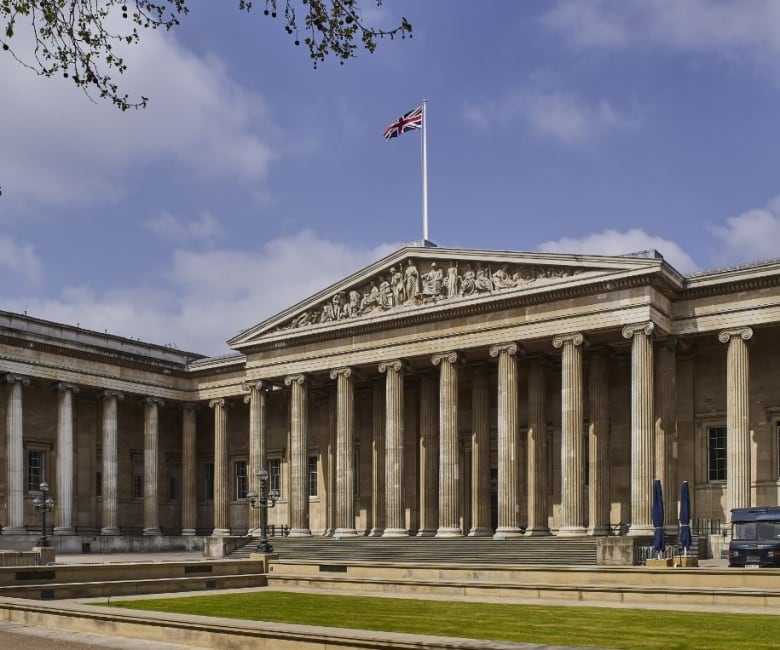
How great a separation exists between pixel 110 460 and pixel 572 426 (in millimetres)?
26691

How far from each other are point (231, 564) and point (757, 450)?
74.2ft

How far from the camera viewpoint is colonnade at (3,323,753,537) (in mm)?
41969

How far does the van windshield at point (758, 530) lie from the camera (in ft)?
114

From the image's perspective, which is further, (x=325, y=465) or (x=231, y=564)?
(x=325, y=465)

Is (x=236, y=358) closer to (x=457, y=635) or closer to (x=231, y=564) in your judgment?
(x=231, y=564)

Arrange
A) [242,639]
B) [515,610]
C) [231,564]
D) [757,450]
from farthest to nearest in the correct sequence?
1. [757,450]
2. [231,564]
3. [515,610]
4. [242,639]

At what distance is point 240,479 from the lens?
63719mm

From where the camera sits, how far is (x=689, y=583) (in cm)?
2683

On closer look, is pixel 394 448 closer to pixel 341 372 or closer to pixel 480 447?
pixel 480 447

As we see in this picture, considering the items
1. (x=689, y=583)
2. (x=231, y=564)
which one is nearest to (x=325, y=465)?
(x=231, y=564)

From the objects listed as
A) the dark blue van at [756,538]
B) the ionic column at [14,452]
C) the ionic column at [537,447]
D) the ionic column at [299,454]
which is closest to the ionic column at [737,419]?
the dark blue van at [756,538]

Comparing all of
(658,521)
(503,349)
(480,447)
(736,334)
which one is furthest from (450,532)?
(736,334)

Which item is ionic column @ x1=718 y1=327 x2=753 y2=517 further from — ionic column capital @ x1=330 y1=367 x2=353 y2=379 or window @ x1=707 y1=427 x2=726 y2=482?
ionic column capital @ x1=330 y1=367 x2=353 y2=379

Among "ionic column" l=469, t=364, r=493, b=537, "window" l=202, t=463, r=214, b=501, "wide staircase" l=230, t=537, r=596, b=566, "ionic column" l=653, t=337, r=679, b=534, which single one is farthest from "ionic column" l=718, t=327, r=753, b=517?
"window" l=202, t=463, r=214, b=501
